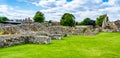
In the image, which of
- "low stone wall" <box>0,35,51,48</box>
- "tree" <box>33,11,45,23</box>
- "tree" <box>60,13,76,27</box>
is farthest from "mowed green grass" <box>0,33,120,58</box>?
"tree" <box>60,13,76,27</box>

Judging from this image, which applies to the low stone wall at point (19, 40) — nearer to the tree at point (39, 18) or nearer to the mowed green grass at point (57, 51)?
the mowed green grass at point (57, 51)

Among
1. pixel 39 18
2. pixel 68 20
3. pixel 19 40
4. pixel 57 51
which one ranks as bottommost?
pixel 57 51

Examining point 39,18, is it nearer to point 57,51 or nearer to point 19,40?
point 19,40

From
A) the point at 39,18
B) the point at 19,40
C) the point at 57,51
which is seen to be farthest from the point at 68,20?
the point at 57,51

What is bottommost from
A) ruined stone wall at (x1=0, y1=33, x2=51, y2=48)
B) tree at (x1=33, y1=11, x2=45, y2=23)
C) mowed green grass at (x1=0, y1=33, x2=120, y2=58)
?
mowed green grass at (x1=0, y1=33, x2=120, y2=58)

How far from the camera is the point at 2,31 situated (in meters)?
26.5

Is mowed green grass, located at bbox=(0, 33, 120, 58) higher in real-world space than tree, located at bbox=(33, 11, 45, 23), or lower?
lower

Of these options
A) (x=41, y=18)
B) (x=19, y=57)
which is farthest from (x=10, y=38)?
(x=41, y=18)

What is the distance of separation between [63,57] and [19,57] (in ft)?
9.28

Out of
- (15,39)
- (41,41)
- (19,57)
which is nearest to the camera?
(19,57)

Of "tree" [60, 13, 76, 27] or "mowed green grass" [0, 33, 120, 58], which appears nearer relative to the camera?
"mowed green grass" [0, 33, 120, 58]

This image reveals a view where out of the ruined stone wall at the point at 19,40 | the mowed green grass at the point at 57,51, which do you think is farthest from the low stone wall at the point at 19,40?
the mowed green grass at the point at 57,51

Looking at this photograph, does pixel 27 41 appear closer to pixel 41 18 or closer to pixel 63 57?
pixel 63 57

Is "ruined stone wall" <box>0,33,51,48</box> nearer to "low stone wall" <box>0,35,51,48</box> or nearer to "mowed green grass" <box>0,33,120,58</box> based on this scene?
"low stone wall" <box>0,35,51,48</box>
